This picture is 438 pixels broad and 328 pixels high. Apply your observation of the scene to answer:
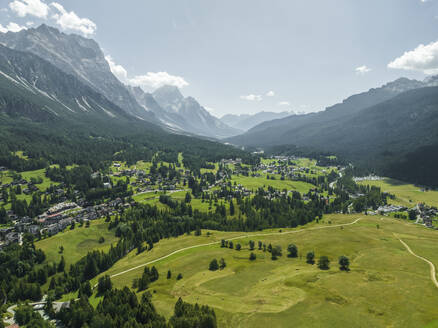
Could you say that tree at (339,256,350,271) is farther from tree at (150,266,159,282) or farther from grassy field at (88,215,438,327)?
tree at (150,266,159,282)

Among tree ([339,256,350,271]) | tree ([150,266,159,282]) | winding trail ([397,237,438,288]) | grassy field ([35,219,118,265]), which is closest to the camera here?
winding trail ([397,237,438,288])

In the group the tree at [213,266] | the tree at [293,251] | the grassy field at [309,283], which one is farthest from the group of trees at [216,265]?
the tree at [293,251]

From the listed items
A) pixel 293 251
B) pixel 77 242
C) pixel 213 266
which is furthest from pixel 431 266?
pixel 77 242

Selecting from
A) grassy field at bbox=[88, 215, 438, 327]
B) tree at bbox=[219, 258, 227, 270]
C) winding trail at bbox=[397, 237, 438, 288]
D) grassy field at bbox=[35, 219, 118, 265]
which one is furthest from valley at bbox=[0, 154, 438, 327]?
tree at bbox=[219, 258, 227, 270]

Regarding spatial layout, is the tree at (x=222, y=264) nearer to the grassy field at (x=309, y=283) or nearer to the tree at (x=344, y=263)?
the grassy field at (x=309, y=283)

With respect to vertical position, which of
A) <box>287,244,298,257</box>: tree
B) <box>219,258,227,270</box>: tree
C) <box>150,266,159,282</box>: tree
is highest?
<box>287,244,298,257</box>: tree

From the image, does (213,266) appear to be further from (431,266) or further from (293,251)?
(431,266)
